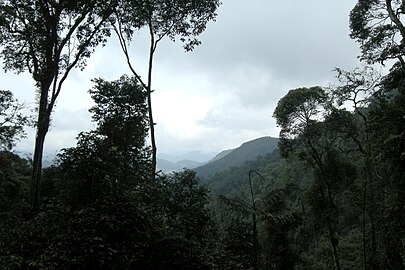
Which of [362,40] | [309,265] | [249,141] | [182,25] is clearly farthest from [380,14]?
[249,141]

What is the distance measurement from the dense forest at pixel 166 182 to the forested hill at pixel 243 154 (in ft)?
349

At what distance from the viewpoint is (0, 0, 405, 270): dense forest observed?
580 cm

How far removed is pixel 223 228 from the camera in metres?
12.2

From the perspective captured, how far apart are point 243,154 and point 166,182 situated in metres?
132

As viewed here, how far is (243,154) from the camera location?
140375 mm

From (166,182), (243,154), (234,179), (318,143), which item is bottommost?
(166,182)

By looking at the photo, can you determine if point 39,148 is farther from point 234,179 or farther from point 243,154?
point 243,154

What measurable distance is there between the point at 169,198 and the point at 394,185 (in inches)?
268

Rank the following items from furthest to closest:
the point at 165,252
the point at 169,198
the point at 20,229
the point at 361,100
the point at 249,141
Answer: the point at 249,141, the point at 361,100, the point at 169,198, the point at 165,252, the point at 20,229

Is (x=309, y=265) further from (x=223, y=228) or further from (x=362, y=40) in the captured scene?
(x=362, y=40)

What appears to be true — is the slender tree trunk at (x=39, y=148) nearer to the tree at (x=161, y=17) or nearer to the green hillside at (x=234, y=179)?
the tree at (x=161, y=17)

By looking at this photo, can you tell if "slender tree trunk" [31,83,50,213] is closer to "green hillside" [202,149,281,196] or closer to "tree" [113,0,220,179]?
"tree" [113,0,220,179]

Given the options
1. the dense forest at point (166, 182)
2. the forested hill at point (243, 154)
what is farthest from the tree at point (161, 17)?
the forested hill at point (243, 154)

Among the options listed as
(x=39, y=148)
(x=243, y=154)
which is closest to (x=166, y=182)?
(x=39, y=148)
